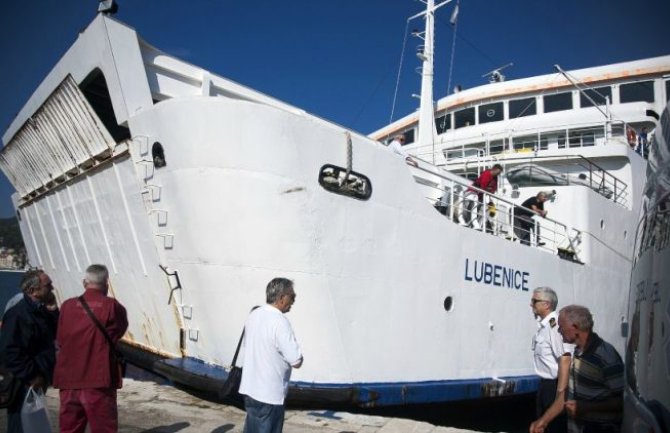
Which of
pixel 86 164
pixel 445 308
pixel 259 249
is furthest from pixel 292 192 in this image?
pixel 86 164

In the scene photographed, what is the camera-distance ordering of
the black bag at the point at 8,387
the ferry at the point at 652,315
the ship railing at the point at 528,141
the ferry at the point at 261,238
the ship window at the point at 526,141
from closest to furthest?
the ferry at the point at 652,315
the black bag at the point at 8,387
the ferry at the point at 261,238
the ship railing at the point at 528,141
the ship window at the point at 526,141

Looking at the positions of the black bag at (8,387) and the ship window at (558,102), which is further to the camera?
the ship window at (558,102)

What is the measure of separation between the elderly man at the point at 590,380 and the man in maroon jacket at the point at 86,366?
2.79m

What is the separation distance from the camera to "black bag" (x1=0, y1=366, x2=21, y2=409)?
Answer: 3.14m

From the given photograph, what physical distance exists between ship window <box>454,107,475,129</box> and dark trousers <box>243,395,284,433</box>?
13.5 metres

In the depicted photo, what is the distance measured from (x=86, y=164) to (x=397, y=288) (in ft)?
12.9

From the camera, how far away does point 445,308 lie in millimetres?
5527

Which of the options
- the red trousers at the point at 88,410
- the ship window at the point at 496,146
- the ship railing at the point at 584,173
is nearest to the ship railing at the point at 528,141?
the ship window at the point at 496,146

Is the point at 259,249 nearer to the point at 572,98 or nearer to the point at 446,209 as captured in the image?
the point at 446,209

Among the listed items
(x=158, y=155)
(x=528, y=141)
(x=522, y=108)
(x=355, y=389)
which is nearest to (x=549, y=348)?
(x=355, y=389)

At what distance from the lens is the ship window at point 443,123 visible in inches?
612

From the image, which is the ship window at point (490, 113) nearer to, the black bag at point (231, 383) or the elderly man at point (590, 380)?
the elderly man at point (590, 380)

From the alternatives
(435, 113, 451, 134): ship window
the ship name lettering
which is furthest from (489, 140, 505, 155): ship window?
the ship name lettering

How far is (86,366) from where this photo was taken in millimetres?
3074
